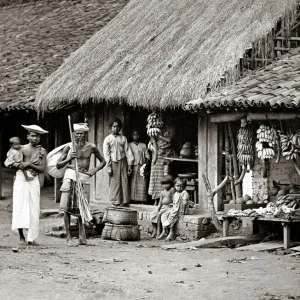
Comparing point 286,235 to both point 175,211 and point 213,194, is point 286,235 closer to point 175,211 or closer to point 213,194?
point 213,194

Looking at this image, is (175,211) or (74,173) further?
(175,211)

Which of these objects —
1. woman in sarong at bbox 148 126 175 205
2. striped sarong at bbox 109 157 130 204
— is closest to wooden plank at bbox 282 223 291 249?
woman in sarong at bbox 148 126 175 205

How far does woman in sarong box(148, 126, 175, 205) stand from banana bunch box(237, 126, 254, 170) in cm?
221

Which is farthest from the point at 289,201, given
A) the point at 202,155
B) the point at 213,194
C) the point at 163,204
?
A: the point at 163,204

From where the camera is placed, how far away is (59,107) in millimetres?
16359

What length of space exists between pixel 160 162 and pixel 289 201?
3369mm

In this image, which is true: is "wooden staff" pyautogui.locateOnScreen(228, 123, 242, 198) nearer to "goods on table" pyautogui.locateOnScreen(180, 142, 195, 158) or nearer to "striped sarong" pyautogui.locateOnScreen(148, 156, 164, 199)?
"goods on table" pyautogui.locateOnScreen(180, 142, 195, 158)

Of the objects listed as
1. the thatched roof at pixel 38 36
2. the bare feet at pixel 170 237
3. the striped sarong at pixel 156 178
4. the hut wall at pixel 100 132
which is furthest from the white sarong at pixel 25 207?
the thatched roof at pixel 38 36

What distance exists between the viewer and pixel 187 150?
1488 cm

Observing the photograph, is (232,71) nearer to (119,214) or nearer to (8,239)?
(119,214)

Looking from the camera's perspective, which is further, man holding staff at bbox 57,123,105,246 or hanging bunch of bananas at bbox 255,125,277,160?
hanging bunch of bananas at bbox 255,125,277,160

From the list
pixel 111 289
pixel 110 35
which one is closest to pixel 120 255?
pixel 111 289

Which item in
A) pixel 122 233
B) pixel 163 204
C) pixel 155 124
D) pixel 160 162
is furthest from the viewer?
pixel 160 162

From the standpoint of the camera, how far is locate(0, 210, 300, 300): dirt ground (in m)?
7.94
